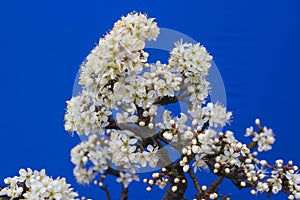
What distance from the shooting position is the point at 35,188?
4.08 feet

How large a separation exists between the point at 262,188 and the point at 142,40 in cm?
50

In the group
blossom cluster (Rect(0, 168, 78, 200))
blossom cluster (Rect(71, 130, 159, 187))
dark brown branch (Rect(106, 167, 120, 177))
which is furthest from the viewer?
dark brown branch (Rect(106, 167, 120, 177))

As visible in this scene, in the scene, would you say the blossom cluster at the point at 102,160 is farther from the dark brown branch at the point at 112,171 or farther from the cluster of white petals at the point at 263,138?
the cluster of white petals at the point at 263,138

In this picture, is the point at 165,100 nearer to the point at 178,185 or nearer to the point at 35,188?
the point at 178,185

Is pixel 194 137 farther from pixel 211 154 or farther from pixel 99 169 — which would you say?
pixel 99 169

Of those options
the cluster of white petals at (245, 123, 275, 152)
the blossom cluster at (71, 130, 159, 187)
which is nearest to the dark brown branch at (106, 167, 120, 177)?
the blossom cluster at (71, 130, 159, 187)

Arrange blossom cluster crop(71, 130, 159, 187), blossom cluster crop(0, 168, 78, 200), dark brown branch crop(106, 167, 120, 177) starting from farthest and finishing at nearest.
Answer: dark brown branch crop(106, 167, 120, 177)
blossom cluster crop(71, 130, 159, 187)
blossom cluster crop(0, 168, 78, 200)

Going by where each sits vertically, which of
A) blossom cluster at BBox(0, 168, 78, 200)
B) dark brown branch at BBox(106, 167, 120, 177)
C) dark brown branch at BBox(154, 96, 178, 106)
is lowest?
blossom cluster at BBox(0, 168, 78, 200)

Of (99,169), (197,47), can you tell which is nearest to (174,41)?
(197,47)

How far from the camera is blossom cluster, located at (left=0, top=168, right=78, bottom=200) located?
1243 millimetres

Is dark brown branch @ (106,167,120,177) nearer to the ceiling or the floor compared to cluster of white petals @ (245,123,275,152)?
nearer to the ceiling

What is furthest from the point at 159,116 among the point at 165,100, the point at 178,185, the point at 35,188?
the point at 35,188

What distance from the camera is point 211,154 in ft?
4.45

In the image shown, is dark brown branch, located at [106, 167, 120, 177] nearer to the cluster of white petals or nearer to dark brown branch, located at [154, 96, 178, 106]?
dark brown branch, located at [154, 96, 178, 106]
